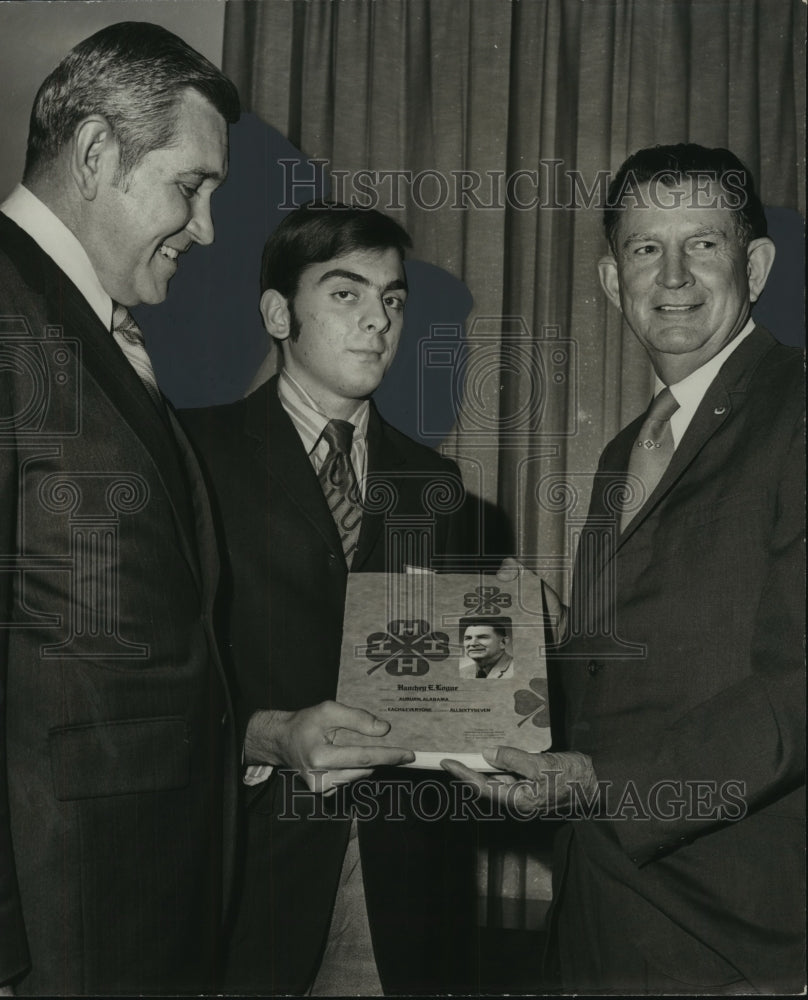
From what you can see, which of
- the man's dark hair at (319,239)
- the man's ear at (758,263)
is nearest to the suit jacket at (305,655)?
the man's dark hair at (319,239)

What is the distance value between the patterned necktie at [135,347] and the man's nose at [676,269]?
1046mm

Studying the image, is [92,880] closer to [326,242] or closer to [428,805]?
[428,805]

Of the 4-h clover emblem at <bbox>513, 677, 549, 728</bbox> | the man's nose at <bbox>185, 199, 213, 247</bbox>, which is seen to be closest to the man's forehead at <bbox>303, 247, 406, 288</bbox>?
Answer: the man's nose at <bbox>185, 199, 213, 247</bbox>

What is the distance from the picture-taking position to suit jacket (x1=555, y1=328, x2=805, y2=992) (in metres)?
2.30

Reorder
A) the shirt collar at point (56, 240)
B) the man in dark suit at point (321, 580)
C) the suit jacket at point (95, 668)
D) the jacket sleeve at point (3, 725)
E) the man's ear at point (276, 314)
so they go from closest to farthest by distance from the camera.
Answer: the jacket sleeve at point (3, 725) → the suit jacket at point (95, 668) → the shirt collar at point (56, 240) → the man in dark suit at point (321, 580) → the man's ear at point (276, 314)

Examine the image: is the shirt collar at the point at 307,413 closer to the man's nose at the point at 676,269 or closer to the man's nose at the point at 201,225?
the man's nose at the point at 201,225

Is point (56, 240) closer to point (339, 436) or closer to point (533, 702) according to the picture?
point (339, 436)

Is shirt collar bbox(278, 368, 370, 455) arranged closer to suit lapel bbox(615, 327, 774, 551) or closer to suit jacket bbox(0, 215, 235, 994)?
suit jacket bbox(0, 215, 235, 994)

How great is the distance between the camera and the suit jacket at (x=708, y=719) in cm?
230

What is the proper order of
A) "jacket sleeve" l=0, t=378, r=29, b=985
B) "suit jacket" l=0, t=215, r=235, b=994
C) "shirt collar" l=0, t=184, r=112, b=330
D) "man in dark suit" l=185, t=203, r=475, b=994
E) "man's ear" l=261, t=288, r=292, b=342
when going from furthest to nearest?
1. "man's ear" l=261, t=288, r=292, b=342
2. "man in dark suit" l=185, t=203, r=475, b=994
3. "shirt collar" l=0, t=184, r=112, b=330
4. "suit jacket" l=0, t=215, r=235, b=994
5. "jacket sleeve" l=0, t=378, r=29, b=985

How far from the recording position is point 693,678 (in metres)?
2.31

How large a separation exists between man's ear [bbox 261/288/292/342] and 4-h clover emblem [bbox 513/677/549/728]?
86 cm

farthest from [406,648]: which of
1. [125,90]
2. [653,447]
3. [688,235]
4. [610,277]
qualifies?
[125,90]

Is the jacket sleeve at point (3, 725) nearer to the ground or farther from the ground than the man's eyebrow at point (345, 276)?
nearer to the ground
